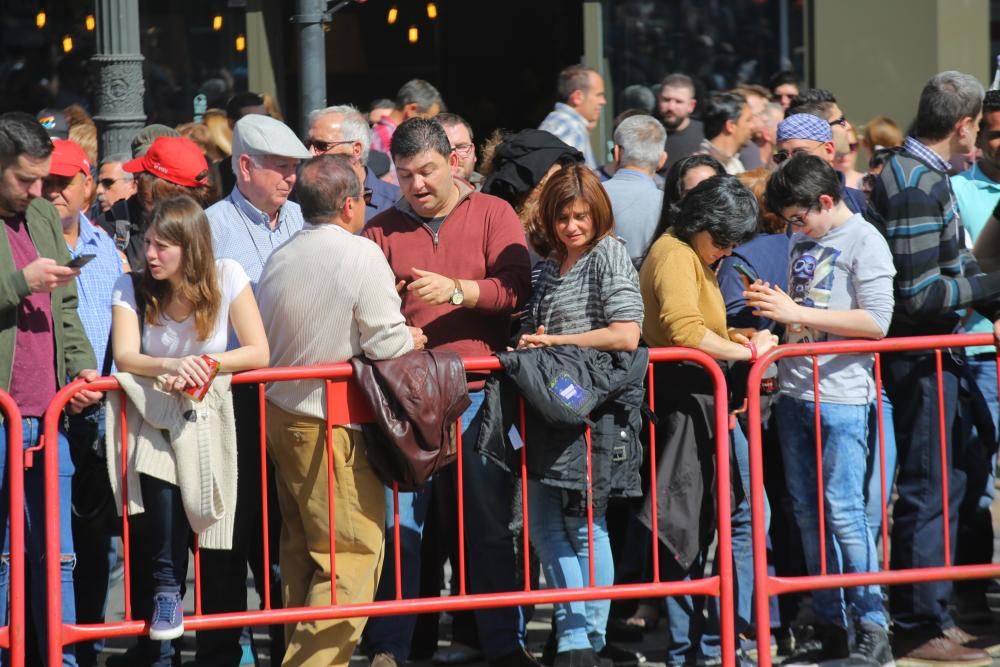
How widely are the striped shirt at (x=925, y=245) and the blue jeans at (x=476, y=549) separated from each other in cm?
178

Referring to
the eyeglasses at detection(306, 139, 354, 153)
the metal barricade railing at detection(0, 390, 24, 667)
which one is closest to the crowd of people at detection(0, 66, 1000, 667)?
the metal barricade railing at detection(0, 390, 24, 667)

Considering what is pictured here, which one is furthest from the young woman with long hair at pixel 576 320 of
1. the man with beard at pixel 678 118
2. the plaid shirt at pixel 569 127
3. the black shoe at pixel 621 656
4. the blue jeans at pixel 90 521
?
the man with beard at pixel 678 118

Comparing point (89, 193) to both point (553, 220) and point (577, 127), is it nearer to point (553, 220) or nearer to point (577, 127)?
point (553, 220)

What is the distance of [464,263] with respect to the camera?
6.25 metres

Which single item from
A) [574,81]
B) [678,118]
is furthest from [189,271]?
[678,118]

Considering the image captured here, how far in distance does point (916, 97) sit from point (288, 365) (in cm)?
852

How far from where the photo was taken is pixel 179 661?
6164 millimetres

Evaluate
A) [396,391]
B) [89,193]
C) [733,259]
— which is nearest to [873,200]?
[733,259]

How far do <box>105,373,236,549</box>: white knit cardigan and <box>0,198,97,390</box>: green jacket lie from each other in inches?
16.8

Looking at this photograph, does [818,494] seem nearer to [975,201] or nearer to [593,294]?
[593,294]

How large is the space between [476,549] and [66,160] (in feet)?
7.58

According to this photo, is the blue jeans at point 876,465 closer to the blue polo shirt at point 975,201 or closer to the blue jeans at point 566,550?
the blue polo shirt at point 975,201

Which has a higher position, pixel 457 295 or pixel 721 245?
pixel 721 245

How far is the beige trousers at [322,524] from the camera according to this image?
18.7 ft
